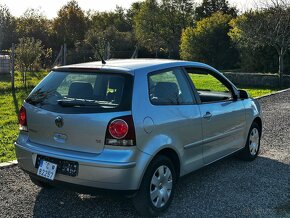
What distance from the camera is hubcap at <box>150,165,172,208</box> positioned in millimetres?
4252

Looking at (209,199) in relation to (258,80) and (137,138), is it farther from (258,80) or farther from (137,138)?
(258,80)

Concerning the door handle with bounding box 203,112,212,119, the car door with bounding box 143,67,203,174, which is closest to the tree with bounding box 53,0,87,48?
the door handle with bounding box 203,112,212,119

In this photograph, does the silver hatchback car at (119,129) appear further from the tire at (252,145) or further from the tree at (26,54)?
the tree at (26,54)

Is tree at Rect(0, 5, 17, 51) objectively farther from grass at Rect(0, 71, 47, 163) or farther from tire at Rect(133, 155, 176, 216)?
tire at Rect(133, 155, 176, 216)

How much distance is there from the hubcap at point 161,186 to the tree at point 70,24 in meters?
36.3

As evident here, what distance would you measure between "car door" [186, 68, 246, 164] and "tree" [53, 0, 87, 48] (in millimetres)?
35023

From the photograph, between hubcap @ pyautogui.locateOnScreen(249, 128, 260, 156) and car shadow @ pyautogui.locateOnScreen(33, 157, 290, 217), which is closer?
car shadow @ pyautogui.locateOnScreen(33, 157, 290, 217)

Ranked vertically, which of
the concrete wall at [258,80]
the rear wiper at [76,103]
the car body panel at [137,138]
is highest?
the rear wiper at [76,103]

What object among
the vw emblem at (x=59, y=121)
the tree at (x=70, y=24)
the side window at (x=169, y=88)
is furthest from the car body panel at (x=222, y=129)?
the tree at (x=70, y=24)

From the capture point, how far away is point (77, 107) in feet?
13.4

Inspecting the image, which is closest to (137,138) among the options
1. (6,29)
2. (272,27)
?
(272,27)

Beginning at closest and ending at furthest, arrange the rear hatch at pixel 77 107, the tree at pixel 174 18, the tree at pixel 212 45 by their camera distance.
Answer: the rear hatch at pixel 77 107 < the tree at pixel 212 45 < the tree at pixel 174 18

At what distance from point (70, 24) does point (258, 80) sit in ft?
92.1

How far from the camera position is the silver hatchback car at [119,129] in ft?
12.8
